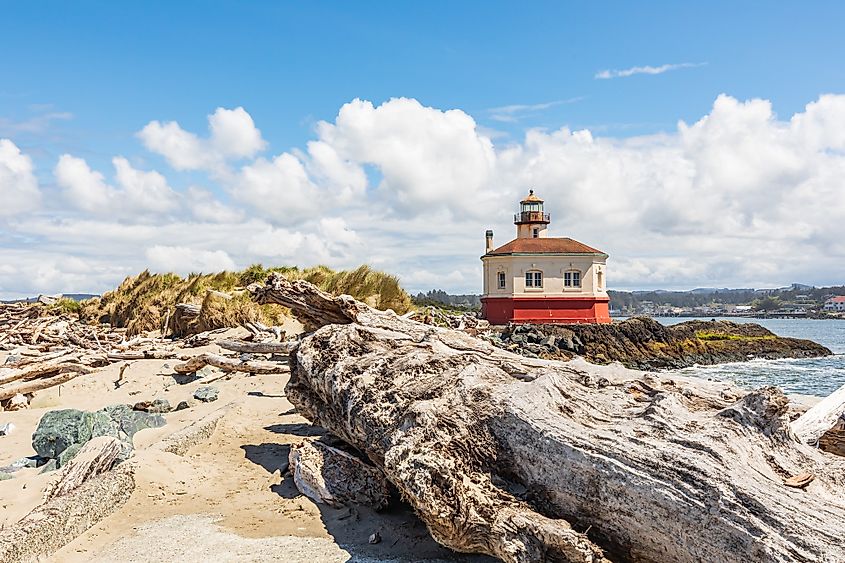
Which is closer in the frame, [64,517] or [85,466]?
[64,517]

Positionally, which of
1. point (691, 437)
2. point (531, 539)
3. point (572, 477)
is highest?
point (691, 437)

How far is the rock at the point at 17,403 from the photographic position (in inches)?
330

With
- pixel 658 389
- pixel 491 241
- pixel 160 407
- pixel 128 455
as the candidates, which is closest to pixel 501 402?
pixel 658 389

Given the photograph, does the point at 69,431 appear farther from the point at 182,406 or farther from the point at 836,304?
the point at 836,304

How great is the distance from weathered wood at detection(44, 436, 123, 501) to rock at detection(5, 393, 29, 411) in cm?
413

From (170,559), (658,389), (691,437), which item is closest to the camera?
(691,437)

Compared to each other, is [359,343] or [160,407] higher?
[359,343]

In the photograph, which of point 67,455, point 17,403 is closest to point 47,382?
point 17,403

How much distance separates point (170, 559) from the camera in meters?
4.02

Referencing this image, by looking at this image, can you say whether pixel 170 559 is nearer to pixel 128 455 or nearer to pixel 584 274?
pixel 128 455

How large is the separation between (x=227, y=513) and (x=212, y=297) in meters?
11.1

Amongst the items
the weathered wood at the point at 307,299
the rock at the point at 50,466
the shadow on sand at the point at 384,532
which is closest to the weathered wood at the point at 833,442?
the shadow on sand at the point at 384,532

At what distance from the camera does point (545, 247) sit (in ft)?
109

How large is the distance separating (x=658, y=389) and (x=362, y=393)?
220 cm
